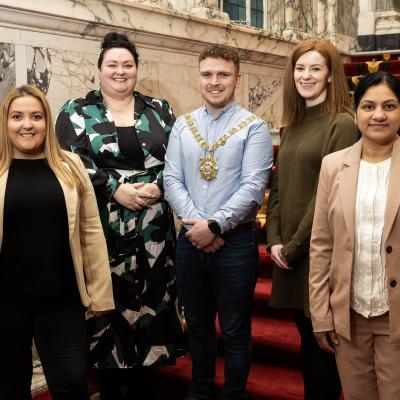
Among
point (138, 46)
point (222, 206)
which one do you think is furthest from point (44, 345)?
point (138, 46)

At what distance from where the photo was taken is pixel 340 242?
2506 mm

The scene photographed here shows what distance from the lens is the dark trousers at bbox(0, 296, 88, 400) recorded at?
2.75 m

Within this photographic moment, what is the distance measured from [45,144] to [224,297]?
1069mm

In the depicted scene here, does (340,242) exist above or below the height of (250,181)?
below

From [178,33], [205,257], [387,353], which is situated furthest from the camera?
[178,33]

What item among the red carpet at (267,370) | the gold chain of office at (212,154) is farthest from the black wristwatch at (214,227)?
the red carpet at (267,370)

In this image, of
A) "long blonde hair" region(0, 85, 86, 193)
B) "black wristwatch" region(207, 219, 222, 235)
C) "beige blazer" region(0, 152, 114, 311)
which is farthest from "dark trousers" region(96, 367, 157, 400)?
"long blonde hair" region(0, 85, 86, 193)

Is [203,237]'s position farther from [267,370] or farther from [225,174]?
[267,370]

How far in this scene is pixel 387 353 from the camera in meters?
2.40

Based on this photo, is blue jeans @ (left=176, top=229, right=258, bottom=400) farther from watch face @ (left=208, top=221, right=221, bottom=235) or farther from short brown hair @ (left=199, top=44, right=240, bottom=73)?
short brown hair @ (left=199, top=44, right=240, bottom=73)

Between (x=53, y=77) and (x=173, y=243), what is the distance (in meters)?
Answer: 1.35

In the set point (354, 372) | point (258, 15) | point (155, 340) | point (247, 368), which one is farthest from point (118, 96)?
point (258, 15)

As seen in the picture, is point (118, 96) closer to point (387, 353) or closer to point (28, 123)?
point (28, 123)

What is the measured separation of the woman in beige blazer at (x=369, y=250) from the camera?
239cm
